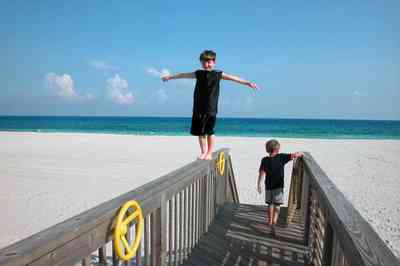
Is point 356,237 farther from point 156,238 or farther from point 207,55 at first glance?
point 207,55

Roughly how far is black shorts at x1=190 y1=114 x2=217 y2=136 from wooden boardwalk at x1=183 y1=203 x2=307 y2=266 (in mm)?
1369

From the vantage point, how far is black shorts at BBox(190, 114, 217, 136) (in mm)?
3607

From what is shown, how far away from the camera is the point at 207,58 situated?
11.7 feet

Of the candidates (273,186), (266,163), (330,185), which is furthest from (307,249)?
(330,185)

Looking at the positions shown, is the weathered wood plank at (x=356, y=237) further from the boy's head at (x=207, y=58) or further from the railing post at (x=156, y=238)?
the boy's head at (x=207, y=58)

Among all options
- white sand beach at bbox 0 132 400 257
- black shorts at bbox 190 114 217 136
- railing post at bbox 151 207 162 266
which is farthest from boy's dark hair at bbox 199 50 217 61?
white sand beach at bbox 0 132 400 257

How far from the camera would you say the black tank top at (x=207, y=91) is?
11.6 feet

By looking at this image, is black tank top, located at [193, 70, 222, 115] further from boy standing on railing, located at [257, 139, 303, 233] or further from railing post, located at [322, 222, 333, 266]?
railing post, located at [322, 222, 333, 266]

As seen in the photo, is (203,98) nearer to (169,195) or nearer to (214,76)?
(214,76)

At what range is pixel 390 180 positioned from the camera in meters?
11.4

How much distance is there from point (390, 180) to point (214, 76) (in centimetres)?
1078

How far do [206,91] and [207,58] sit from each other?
39cm

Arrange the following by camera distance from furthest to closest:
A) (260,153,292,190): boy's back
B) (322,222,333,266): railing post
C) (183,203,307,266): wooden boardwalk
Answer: (260,153,292,190): boy's back, (183,203,307,266): wooden boardwalk, (322,222,333,266): railing post

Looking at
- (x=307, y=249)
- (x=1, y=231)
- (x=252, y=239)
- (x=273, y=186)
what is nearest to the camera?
(x=307, y=249)
